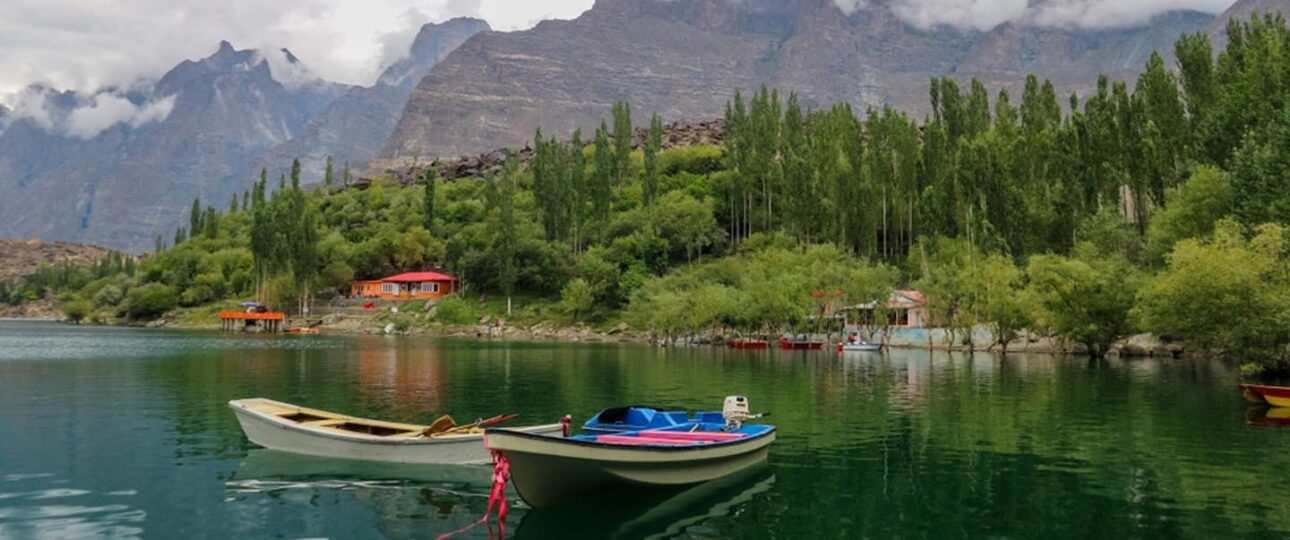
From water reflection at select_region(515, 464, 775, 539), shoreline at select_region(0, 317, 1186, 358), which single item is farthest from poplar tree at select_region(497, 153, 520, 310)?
water reflection at select_region(515, 464, 775, 539)

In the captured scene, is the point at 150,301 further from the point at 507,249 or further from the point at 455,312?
the point at 507,249

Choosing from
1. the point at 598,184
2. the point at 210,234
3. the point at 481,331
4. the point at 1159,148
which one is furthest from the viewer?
the point at 210,234

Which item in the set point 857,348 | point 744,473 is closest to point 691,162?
point 857,348

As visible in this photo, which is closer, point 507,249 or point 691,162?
point 507,249

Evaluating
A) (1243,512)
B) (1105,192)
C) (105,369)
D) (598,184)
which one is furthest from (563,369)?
(598,184)

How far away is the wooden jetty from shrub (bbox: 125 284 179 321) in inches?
834

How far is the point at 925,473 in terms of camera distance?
20750 mm

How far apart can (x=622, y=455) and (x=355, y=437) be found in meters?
8.44

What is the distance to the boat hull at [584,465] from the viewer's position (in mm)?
15703

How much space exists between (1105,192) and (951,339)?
1840cm

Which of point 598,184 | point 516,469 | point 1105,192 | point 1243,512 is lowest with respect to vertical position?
point 1243,512

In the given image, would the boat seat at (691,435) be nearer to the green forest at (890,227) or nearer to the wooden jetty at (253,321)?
the green forest at (890,227)

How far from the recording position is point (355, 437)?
21.5m

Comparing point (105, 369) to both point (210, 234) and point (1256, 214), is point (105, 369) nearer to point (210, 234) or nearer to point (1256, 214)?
point (1256, 214)
